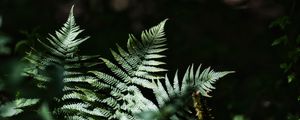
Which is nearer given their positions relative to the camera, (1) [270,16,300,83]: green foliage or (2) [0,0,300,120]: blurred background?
(1) [270,16,300,83]: green foliage

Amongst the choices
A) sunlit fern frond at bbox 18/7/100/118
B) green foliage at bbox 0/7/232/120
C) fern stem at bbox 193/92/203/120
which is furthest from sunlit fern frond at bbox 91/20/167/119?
fern stem at bbox 193/92/203/120

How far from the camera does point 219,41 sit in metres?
4.36

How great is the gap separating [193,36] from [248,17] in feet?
2.12

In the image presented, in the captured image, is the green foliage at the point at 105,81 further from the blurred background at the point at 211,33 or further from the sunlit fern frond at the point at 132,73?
the blurred background at the point at 211,33

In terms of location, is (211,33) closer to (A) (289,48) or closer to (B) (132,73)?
(A) (289,48)

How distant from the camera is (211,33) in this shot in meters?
4.52

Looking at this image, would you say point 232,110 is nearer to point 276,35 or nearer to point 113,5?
point 276,35

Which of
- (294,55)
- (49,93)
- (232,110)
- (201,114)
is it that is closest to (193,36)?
(232,110)

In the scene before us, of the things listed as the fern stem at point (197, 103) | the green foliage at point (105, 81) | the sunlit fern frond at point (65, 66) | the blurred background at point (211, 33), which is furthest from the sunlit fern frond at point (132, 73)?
the blurred background at point (211, 33)

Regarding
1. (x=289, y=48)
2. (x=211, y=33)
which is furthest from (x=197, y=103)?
(x=211, y=33)

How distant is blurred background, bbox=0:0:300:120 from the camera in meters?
3.20

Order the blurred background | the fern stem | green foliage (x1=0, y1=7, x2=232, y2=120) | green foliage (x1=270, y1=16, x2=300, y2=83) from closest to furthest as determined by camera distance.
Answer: the fern stem
green foliage (x1=0, y1=7, x2=232, y2=120)
green foliage (x1=270, y1=16, x2=300, y2=83)
the blurred background

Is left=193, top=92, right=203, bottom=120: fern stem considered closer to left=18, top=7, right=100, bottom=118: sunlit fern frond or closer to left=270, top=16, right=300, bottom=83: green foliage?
left=18, top=7, right=100, bottom=118: sunlit fern frond

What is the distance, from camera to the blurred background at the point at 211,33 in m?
3.20
